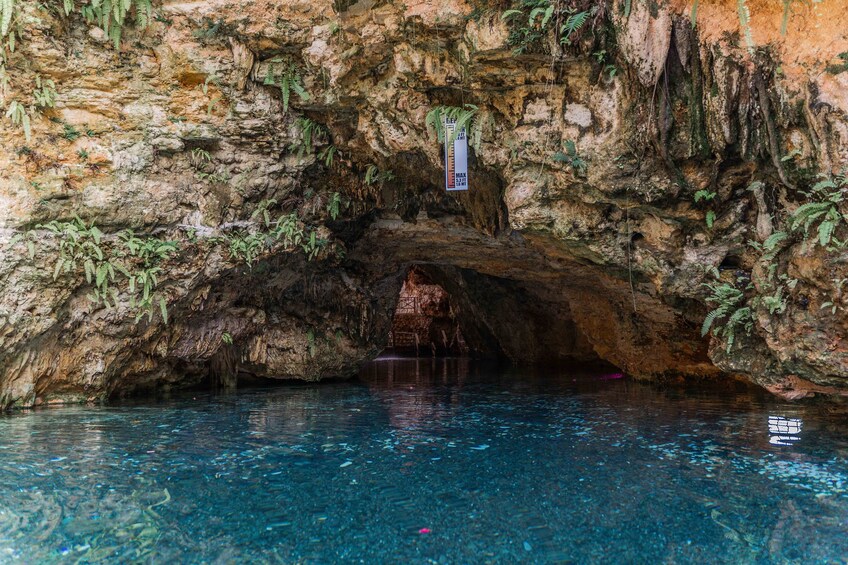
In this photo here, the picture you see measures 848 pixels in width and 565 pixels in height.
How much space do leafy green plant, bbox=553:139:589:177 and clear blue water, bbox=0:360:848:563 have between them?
10.7 ft

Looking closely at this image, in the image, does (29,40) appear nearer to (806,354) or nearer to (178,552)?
(178,552)

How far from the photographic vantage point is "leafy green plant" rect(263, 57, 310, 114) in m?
8.84

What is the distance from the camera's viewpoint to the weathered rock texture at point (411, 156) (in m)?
6.50

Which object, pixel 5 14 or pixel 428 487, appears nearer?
pixel 428 487

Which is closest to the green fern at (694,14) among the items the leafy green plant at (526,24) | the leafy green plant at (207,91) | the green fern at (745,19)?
the green fern at (745,19)

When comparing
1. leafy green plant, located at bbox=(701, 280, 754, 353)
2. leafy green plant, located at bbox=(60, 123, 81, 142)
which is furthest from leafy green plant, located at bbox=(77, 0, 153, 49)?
leafy green plant, located at bbox=(701, 280, 754, 353)

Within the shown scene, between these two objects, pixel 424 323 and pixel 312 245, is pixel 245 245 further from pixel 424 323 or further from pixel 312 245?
pixel 424 323

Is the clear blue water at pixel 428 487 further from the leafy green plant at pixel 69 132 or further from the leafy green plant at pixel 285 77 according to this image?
the leafy green plant at pixel 285 77

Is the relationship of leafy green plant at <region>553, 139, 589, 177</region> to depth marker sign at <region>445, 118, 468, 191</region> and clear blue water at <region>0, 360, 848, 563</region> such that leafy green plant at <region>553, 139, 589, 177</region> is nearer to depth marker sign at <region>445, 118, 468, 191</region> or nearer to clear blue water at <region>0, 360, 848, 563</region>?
depth marker sign at <region>445, 118, 468, 191</region>

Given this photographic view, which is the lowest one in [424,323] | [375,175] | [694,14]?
[424,323]

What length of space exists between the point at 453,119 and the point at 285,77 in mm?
2704

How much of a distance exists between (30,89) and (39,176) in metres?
1.21

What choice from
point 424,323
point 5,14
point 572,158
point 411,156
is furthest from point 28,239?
point 424,323

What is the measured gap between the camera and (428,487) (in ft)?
15.6
